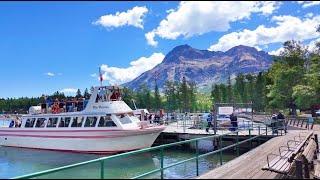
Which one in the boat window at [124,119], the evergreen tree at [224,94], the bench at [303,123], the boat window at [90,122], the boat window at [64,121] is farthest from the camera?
the evergreen tree at [224,94]

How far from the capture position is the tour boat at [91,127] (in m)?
32.6

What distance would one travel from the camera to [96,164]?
9.21 meters

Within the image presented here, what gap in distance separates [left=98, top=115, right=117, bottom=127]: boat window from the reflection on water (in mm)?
2504

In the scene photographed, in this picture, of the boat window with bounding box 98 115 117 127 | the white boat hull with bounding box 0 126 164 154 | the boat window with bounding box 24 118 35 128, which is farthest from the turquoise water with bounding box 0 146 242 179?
the boat window with bounding box 98 115 117 127

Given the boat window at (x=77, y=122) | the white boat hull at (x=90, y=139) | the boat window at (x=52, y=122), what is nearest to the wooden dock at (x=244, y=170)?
the white boat hull at (x=90, y=139)

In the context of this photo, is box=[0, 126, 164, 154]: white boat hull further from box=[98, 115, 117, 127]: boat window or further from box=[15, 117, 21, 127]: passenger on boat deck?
box=[15, 117, 21, 127]: passenger on boat deck

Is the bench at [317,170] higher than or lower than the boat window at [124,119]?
lower

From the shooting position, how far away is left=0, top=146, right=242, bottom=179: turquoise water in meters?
9.01

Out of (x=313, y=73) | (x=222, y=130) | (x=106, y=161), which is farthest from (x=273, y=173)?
(x=313, y=73)

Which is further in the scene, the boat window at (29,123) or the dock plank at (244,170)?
the boat window at (29,123)

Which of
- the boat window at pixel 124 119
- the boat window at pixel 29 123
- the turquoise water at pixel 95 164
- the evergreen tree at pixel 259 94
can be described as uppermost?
the evergreen tree at pixel 259 94

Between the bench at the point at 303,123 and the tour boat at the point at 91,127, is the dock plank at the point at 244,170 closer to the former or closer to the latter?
the tour boat at the point at 91,127

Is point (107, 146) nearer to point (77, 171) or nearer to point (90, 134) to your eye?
point (90, 134)

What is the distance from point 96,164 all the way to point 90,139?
982 inches
